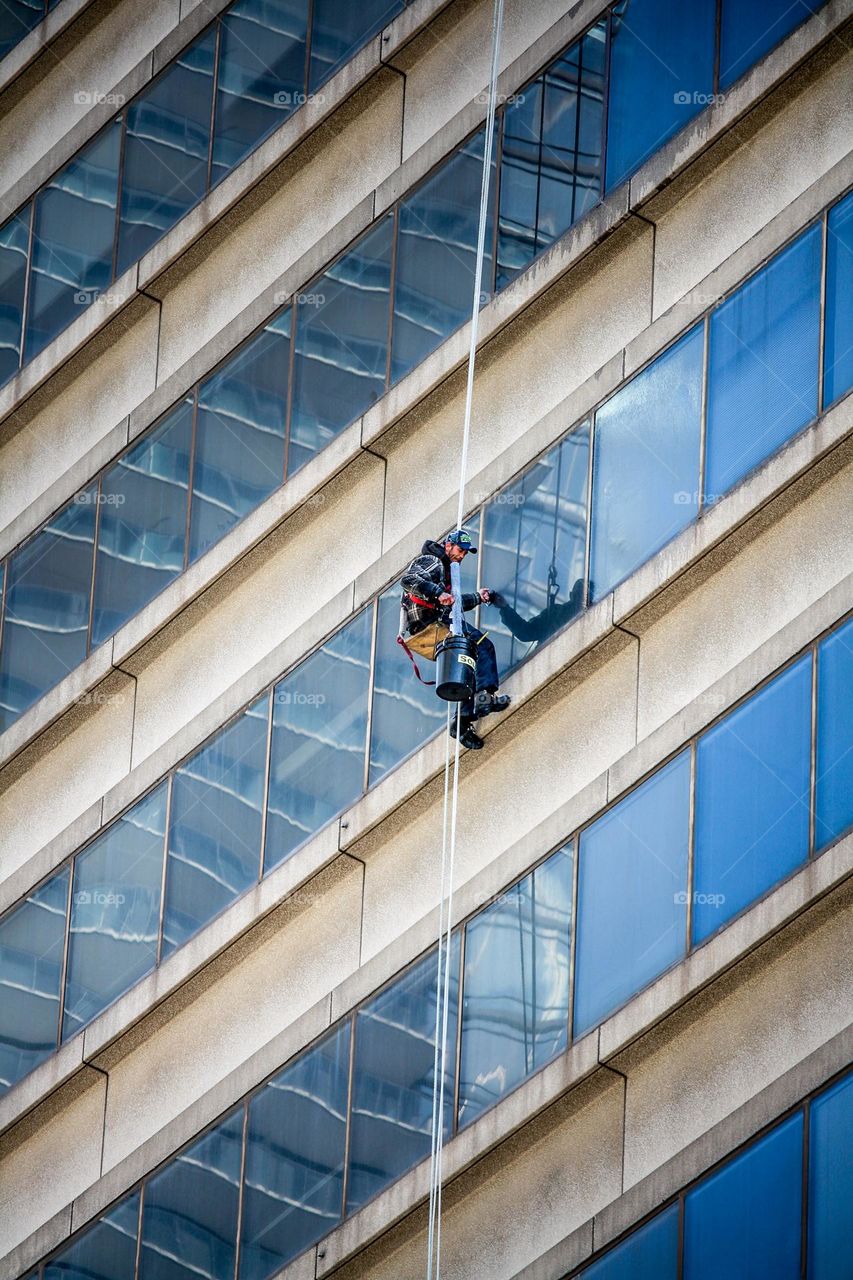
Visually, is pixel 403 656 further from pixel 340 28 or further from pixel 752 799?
pixel 340 28

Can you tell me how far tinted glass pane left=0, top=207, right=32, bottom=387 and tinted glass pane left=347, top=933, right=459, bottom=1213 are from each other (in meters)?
10.9

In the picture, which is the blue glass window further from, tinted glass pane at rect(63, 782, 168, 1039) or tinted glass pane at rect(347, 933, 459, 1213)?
tinted glass pane at rect(63, 782, 168, 1039)

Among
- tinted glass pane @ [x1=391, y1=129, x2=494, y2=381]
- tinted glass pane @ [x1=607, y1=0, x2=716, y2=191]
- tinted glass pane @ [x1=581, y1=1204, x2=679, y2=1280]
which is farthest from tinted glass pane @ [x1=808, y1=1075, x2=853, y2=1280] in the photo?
tinted glass pane @ [x1=607, y1=0, x2=716, y2=191]

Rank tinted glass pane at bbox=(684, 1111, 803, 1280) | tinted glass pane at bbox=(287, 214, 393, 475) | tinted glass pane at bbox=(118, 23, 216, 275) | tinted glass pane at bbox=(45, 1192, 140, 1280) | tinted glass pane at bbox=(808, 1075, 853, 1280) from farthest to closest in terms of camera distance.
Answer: tinted glass pane at bbox=(118, 23, 216, 275), tinted glass pane at bbox=(287, 214, 393, 475), tinted glass pane at bbox=(45, 1192, 140, 1280), tinted glass pane at bbox=(684, 1111, 803, 1280), tinted glass pane at bbox=(808, 1075, 853, 1280)

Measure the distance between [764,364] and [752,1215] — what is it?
31.2ft

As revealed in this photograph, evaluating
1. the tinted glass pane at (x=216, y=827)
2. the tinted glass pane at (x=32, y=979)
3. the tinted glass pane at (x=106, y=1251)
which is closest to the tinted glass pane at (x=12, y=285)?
the tinted glass pane at (x=216, y=827)

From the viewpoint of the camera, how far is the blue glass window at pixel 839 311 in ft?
112

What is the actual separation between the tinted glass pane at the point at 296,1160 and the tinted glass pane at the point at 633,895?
325 cm

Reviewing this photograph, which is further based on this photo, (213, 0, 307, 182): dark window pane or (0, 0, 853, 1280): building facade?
(213, 0, 307, 182): dark window pane

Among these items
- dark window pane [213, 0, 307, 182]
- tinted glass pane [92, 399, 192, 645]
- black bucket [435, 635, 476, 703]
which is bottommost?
black bucket [435, 635, 476, 703]

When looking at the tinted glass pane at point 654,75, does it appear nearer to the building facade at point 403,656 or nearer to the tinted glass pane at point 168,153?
the building facade at point 403,656

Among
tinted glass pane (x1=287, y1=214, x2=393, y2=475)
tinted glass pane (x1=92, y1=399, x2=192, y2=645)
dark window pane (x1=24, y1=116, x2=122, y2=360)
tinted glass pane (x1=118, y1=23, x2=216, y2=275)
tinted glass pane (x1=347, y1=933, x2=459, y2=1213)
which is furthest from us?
dark window pane (x1=24, y1=116, x2=122, y2=360)

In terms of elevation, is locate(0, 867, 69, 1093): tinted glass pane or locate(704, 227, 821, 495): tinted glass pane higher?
locate(704, 227, 821, 495): tinted glass pane

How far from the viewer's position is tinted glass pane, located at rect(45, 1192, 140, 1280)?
36.1 metres
